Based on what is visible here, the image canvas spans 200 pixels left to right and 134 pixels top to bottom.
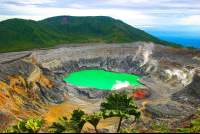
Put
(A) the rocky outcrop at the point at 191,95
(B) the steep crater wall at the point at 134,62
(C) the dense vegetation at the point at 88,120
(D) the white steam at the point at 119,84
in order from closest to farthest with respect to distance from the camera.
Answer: (C) the dense vegetation at the point at 88,120
(A) the rocky outcrop at the point at 191,95
(D) the white steam at the point at 119,84
(B) the steep crater wall at the point at 134,62

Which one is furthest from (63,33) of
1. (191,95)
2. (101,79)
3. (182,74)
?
(191,95)

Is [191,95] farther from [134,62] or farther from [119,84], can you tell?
[134,62]

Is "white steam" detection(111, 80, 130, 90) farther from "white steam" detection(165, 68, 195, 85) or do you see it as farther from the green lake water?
"white steam" detection(165, 68, 195, 85)

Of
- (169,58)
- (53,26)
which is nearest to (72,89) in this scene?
(169,58)

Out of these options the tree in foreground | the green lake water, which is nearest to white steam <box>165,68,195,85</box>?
the green lake water

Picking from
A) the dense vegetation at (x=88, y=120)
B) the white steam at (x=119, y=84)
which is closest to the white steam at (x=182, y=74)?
the white steam at (x=119, y=84)

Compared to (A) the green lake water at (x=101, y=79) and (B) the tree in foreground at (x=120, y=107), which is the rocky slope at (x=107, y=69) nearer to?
(A) the green lake water at (x=101, y=79)
